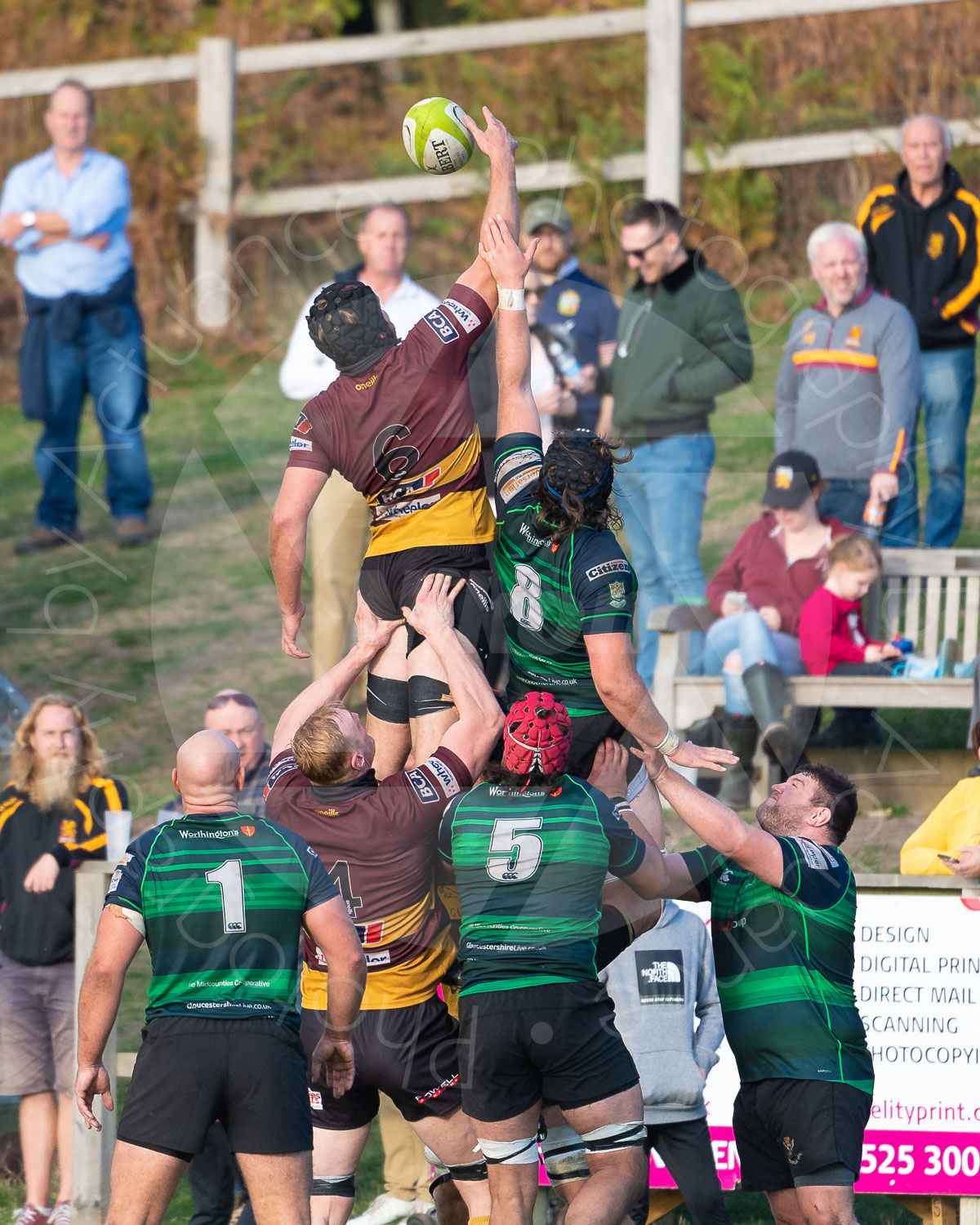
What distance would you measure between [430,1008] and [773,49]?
11725mm

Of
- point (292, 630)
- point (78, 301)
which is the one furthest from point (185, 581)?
point (292, 630)

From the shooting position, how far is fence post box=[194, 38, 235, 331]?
15.1 metres

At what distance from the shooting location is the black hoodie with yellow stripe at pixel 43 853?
741 cm

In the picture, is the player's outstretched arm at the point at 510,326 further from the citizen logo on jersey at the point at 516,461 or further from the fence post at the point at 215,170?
the fence post at the point at 215,170

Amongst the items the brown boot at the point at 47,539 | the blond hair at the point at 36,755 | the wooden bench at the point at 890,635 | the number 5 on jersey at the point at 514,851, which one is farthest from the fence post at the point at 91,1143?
the brown boot at the point at 47,539

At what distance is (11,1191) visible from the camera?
7.54 meters

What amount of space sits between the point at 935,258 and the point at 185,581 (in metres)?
5.09

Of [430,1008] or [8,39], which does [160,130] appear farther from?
[430,1008]

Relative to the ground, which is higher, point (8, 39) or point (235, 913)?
point (8, 39)

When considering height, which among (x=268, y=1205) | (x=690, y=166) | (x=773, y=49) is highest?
(x=773, y=49)

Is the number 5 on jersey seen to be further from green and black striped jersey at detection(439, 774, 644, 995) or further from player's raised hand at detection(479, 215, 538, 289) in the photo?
player's raised hand at detection(479, 215, 538, 289)

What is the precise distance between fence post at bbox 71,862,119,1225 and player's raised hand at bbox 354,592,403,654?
157 cm

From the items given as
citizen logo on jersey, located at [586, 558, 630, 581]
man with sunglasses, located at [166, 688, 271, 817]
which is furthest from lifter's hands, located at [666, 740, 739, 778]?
man with sunglasses, located at [166, 688, 271, 817]

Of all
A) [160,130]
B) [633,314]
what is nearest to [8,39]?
[160,130]
